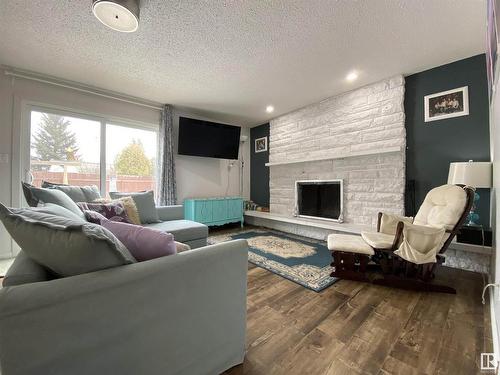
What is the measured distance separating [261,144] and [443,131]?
3.19 meters

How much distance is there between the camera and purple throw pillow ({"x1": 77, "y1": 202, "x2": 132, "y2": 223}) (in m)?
2.11

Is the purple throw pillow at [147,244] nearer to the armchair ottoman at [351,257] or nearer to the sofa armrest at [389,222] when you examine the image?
the armchair ottoman at [351,257]

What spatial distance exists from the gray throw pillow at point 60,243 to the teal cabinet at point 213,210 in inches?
124

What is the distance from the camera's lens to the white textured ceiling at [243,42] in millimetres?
1718

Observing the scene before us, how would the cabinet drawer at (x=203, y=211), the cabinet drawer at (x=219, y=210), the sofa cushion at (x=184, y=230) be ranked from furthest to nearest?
the cabinet drawer at (x=219, y=210) → the cabinet drawer at (x=203, y=211) → the sofa cushion at (x=184, y=230)

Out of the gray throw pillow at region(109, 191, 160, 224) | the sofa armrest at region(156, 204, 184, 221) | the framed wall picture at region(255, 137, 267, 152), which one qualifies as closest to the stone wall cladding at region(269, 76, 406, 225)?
the framed wall picture at region(255, 137, 267, 152)

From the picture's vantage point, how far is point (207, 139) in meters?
4.21

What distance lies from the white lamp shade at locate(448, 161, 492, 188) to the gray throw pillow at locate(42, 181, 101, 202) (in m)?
3.75

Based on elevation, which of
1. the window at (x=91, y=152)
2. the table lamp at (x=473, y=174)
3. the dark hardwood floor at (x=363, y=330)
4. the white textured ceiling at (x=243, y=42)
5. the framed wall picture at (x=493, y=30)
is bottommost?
the dark hardwood floor at (x=363, y=330)

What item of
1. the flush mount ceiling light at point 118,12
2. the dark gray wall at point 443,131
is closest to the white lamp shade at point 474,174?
the dark gray wall at point 443,131

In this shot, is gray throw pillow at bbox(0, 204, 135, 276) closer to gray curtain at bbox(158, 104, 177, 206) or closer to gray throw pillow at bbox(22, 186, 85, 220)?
gray throw pillow at bbox(22, 186, 85, 220)

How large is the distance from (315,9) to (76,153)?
3.45 m

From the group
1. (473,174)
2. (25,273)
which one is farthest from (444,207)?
(25,273)

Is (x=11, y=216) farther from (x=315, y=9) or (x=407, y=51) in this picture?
(x=407, y=51)
